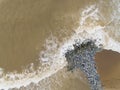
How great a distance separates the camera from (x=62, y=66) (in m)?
1.32

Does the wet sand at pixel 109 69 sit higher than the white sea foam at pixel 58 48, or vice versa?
the white sea foam at pixel 58 48

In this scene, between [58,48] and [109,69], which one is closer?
[58,48]

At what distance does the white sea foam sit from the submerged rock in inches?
0.7

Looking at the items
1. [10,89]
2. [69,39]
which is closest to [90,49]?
[69,39]

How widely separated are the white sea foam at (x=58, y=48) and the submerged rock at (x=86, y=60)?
19 mm

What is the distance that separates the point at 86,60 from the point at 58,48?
0.11m

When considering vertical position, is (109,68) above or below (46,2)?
below

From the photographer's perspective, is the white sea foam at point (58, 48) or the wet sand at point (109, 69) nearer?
the white sea foam at point (58, 48)

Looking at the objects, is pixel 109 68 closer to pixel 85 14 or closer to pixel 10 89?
pixel 85 14

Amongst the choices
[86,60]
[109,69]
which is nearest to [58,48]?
[86,60]

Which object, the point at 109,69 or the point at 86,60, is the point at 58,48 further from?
the point at 109,69

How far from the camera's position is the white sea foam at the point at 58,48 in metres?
1.26

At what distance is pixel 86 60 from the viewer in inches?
50.8

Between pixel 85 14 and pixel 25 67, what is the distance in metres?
0.29
